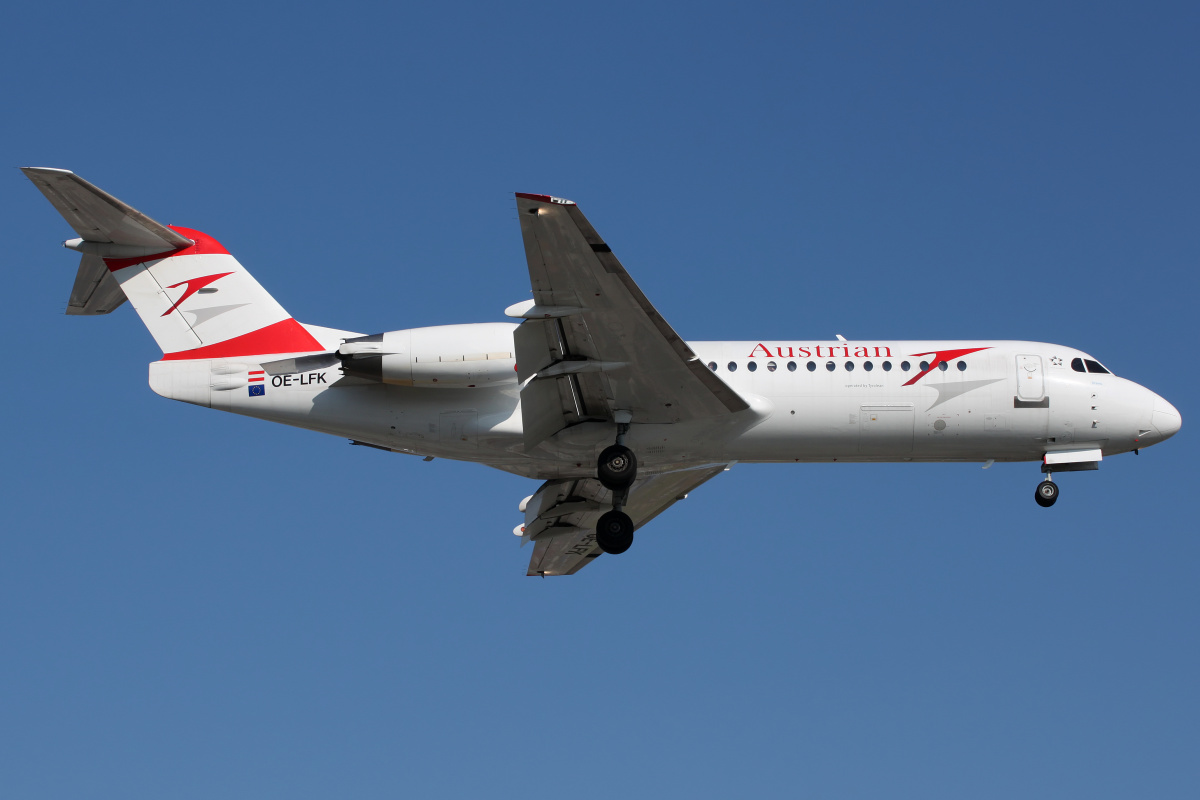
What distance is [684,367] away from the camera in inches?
805

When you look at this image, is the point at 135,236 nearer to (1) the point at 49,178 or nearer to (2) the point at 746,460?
(1) the point at 49,178

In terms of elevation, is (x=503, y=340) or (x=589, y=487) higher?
(x=503, y=340)

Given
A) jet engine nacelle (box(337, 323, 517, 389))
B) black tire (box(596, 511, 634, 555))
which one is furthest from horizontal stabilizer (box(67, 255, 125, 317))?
black tire (box(596, 511, 634, 555))

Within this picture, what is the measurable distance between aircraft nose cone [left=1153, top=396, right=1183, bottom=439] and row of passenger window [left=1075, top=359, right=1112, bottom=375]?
1067mm

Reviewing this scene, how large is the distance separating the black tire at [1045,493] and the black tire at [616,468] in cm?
763

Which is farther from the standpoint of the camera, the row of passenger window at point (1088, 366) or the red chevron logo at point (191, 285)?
the row of passenger window at point (1088, 366)

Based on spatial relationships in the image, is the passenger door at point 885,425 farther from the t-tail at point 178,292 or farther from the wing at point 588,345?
the t-tail at point 178,292

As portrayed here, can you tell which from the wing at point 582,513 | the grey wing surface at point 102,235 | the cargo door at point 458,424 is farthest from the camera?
the wing at point 582,513

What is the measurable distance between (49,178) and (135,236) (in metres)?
2.43

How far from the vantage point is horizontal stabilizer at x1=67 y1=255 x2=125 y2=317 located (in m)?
21.9

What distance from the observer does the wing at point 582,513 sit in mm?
24719

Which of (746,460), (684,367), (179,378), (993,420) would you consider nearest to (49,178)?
(179,378)

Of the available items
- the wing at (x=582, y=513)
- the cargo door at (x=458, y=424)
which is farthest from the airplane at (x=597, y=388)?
the wing at (x=582, y=513)

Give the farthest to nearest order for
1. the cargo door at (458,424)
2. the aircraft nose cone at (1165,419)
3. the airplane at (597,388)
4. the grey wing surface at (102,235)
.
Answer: the aircraft nose cone at (1165,419), the cargo door at (458,424), the grey wing surface at (102,235), the airplane at (597,388)
